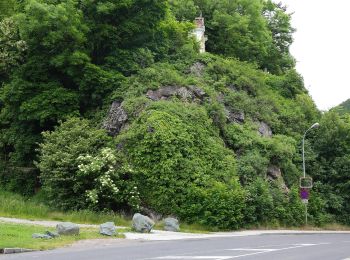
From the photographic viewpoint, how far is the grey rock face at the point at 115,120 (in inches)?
1373

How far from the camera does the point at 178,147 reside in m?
32.2

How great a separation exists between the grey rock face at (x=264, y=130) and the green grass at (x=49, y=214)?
15.0 meters

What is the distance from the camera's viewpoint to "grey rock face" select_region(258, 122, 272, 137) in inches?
1587

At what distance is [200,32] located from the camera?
169 ft

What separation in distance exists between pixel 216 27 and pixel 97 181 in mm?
29691

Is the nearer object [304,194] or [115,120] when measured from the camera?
[115,120]

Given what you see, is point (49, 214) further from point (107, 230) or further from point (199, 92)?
point (199, 92)

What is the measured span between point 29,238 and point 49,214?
11250mm

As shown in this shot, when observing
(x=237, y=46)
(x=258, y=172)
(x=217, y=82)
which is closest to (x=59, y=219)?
(x=258, y=172)

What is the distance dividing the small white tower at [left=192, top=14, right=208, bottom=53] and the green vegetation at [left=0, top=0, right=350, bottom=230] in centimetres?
291

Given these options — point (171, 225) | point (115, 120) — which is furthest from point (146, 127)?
point (171, 225)

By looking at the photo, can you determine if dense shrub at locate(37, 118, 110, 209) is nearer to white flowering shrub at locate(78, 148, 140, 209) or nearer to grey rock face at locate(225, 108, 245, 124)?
white flowering shrub at locate(78, 148, 140, 209)

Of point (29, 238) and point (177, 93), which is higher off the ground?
point (177, 93)

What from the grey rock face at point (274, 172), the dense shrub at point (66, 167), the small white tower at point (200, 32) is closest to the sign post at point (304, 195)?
the grey rock face at point (274, 172)
